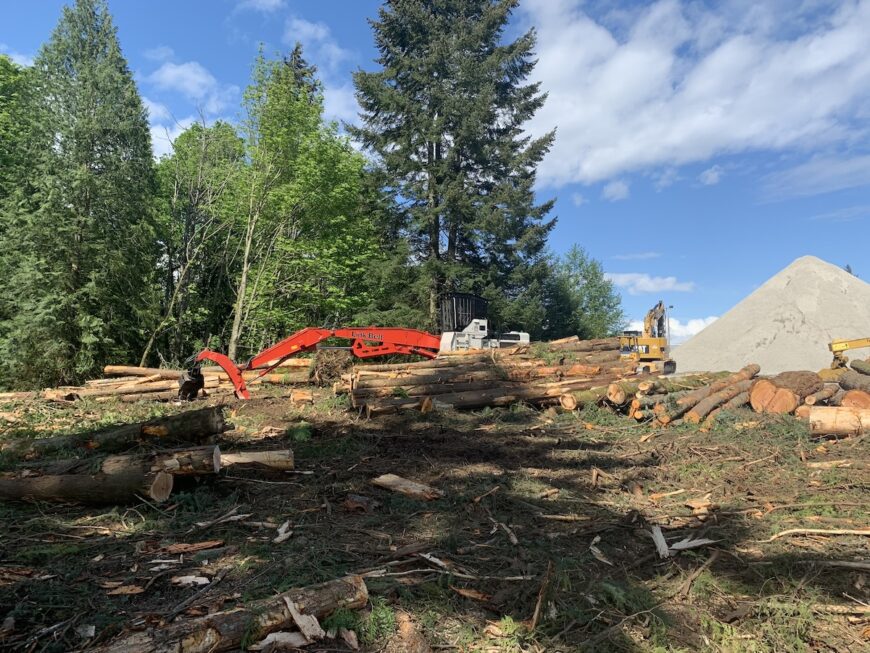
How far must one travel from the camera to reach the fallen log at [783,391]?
1041 centimetres

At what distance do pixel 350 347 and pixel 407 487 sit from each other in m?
5.80

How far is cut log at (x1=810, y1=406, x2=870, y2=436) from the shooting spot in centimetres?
829

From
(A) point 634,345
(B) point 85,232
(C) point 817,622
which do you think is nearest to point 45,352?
(B) point 85,232

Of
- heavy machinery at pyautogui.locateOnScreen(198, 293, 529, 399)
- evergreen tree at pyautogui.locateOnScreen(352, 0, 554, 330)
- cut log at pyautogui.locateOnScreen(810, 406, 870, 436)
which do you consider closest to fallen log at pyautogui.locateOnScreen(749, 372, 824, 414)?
cut log at pyautogui.locateOnScreen(810, 406, 870, 436)

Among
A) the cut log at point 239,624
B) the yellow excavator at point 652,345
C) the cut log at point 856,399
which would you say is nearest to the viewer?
the cut log at point 239,624

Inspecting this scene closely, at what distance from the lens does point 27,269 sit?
1602 cm

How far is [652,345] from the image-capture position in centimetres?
2328

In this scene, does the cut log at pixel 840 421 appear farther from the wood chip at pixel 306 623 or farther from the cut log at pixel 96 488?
the cut log at pixel 96 488

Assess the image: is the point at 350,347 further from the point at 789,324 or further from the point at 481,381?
the point at 789,324

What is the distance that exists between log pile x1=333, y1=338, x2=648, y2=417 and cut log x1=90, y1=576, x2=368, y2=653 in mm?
6929

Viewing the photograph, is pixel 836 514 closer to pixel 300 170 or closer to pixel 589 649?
pixel 589 649

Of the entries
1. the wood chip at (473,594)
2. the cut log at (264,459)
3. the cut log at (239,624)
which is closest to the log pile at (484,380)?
the cut log at (264,459)

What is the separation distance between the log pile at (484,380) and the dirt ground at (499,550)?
8.74 ft

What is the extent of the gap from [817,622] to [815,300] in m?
25.4
